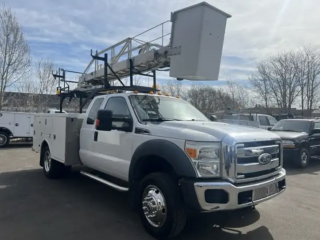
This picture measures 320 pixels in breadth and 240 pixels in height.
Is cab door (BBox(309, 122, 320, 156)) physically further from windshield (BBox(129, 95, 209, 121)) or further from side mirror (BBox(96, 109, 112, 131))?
side mirror (BBox(96, 109, 112, 131))

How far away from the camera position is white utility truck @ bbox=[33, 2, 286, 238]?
11.4 ft

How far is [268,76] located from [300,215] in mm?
36784

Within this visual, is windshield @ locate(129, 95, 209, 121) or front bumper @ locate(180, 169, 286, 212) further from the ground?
windshield @ locate(129, 95, 209, 121)

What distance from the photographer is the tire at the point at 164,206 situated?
3551 millimetres

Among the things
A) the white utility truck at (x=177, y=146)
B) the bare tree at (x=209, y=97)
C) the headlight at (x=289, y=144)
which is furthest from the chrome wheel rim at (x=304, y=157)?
the bare tree at (x=209, y=97)

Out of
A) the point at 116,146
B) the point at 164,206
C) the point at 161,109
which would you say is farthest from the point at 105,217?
the point at 161,109

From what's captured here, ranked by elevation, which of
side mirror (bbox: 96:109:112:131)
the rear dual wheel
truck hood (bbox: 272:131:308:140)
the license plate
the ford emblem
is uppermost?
side mirror (bbox: 96:109:112:131)

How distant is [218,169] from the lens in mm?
3475

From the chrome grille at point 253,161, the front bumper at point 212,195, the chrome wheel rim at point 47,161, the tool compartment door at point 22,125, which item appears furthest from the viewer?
the tool compartment door at point 22,125

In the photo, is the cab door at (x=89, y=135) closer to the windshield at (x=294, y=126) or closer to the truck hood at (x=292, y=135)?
the truck hood at (x=292, y=135)

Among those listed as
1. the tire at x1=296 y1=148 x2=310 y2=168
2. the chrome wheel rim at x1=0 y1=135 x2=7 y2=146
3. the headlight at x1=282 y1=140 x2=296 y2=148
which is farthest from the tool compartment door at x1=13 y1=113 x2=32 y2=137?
the tire at x1=296 y1=148 x2=310 y2=168

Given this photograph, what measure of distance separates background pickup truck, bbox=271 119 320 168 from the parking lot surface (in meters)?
2.85

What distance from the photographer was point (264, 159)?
3.85 metres

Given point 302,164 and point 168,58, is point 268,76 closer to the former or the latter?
point 302,164
